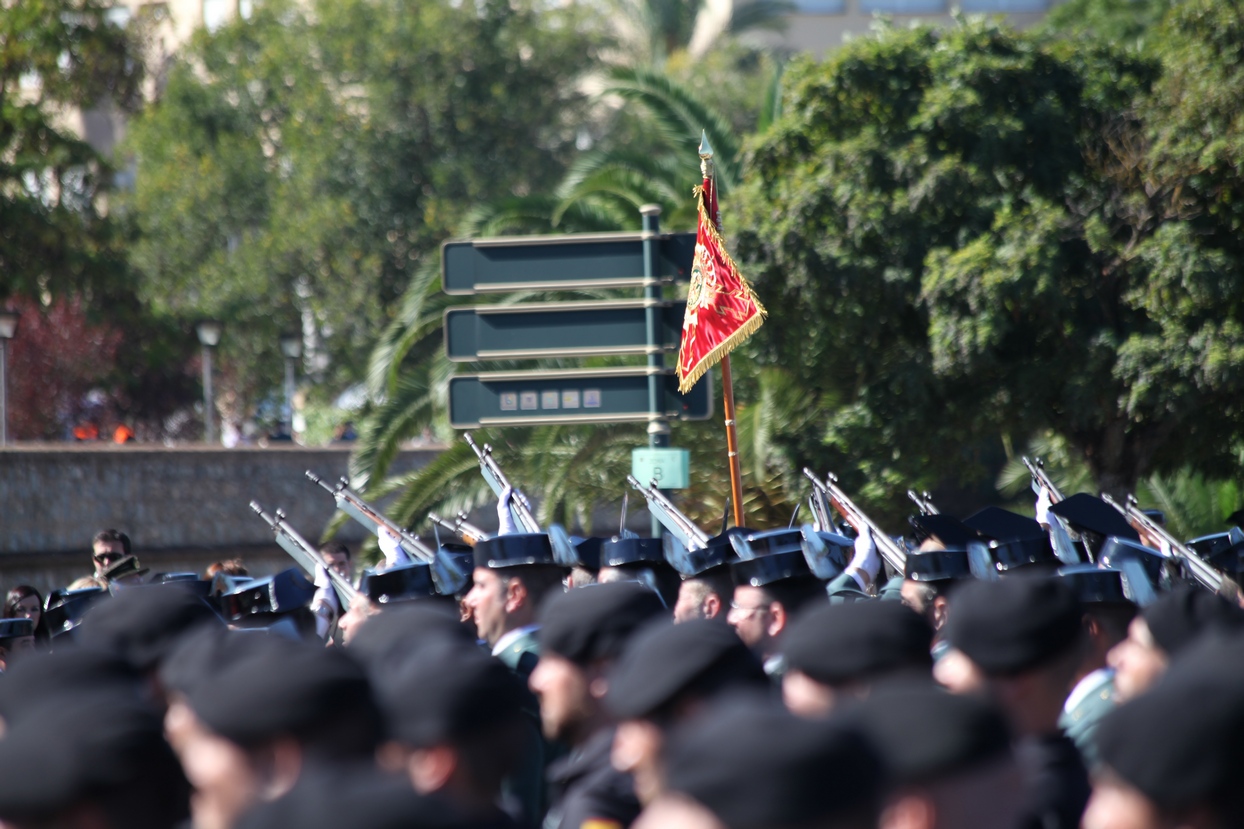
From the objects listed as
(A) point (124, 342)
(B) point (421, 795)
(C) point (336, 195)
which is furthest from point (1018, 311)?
(C) point (336, 195)

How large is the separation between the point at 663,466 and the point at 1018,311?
426 cm

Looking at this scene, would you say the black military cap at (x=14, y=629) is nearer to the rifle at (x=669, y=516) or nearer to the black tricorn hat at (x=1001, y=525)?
the rifle at (x=669, y=516)

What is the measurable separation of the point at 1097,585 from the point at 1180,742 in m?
3.17

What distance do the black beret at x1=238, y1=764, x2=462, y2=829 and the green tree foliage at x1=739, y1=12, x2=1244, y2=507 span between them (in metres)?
10.8

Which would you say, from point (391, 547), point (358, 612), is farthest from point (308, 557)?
point (358, 612)

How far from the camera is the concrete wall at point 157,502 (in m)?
17.3

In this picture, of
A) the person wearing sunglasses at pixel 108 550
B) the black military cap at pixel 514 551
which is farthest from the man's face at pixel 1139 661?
the person wearing sunglasses at pixel 108 550

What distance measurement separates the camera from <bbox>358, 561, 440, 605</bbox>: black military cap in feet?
20.9

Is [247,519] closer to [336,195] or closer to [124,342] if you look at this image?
[124,342]

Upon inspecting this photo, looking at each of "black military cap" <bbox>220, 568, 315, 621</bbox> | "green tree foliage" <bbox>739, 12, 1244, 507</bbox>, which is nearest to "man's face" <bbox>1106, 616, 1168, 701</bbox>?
"black military cap" <bbox>220, 568, 315, 621</bbox>

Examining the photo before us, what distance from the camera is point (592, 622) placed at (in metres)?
4.15

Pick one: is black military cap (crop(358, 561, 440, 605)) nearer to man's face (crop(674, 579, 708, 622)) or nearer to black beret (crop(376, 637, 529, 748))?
man's face (crop(674, 579, 708, 622))

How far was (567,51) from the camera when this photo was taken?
128ft

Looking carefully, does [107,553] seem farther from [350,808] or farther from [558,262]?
[350,808]
